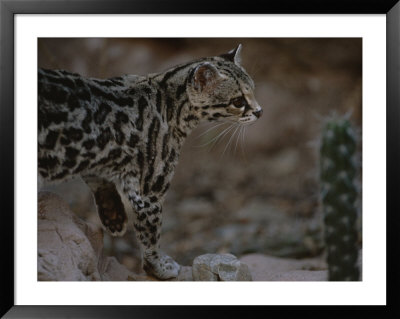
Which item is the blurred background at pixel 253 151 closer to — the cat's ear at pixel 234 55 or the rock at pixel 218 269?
the cat's ear at pixel 234 55

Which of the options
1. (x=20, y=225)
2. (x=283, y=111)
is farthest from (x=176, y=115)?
(x=20, y=225)

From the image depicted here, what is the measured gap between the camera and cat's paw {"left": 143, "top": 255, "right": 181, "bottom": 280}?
382cm

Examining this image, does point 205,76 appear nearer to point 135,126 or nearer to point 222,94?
point 222,94

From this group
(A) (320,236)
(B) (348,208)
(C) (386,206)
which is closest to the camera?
(B) (348,208)

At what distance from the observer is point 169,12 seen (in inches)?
141

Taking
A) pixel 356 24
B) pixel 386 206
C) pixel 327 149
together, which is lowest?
pixel 386 206

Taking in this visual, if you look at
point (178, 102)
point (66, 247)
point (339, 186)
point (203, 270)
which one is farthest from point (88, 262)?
point (339, 186)

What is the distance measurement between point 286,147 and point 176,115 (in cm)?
115

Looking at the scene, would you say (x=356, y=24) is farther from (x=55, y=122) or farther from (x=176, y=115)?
(x=55, y=122)

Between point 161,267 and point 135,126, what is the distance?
3.44 feet

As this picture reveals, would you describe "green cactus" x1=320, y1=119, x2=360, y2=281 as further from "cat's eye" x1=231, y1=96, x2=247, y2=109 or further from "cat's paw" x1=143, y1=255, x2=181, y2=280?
"cat's paw" x1=143, y1=255, x2=181, y2=280

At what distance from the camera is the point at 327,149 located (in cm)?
341

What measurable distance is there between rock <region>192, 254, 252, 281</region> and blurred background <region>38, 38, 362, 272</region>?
0.33 m

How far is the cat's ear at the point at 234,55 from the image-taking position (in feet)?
12.7
